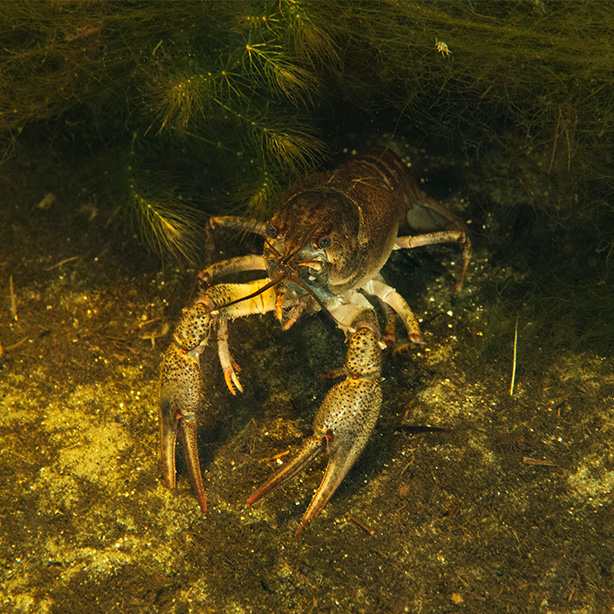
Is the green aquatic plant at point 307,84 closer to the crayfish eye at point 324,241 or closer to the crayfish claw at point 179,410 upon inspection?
the crayfish eye at point 324,241

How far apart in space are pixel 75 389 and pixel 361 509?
2098 mm

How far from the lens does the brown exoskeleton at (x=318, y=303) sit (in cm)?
261

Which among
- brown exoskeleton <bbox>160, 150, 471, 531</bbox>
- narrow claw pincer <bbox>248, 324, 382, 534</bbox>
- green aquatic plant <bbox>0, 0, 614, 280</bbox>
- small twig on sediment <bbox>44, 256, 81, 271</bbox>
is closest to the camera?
narrow claw pincer <bbox>248, 324, 382, 534</bbox>

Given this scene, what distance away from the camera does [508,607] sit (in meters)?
2.51

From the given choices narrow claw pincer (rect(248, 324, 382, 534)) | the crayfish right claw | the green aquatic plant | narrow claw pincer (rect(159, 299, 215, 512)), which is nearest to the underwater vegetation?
the green aquatic plant

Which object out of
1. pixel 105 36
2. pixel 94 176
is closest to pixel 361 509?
pixel 94 176

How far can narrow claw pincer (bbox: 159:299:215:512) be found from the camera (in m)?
2.68

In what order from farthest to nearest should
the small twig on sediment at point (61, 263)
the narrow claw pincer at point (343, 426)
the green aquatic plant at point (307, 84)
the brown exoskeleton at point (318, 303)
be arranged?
the small twig on sediment at point (61, 263), the green aquatic plant at point (307, 84), the brown exoskeleton at point (318, 303), the narrow claw pincer at point (343, 426)

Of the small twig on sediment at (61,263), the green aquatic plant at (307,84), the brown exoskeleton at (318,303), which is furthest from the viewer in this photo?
the small twig on sediment at (61,263)

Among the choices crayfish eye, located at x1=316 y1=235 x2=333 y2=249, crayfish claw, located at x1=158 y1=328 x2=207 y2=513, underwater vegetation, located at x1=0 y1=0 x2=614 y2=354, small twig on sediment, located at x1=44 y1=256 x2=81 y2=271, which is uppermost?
underwater vegetation, located at x1=0 y1=0 x2=614 y2=354

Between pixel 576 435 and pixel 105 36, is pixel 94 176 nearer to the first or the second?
pixel 105 36

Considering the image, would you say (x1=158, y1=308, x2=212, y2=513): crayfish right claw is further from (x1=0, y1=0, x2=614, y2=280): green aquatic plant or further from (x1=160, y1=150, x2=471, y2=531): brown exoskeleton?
(x1=0, y1=0, x2=614, y2=280): green aquatic plant

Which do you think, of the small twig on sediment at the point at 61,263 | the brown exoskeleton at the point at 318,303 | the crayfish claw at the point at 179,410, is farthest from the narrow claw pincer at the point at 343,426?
the small twig on sediment at the point at 61,263

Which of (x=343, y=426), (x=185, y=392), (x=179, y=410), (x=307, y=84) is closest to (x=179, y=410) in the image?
(x=179, y=410)
